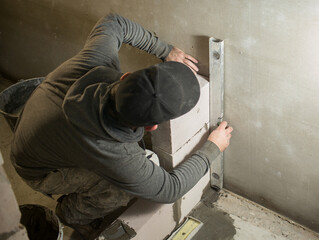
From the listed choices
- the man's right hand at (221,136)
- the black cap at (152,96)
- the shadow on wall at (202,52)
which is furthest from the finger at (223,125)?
the black cap at (152,96)

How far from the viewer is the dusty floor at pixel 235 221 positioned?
6.49ft

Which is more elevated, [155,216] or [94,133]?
[94,133]

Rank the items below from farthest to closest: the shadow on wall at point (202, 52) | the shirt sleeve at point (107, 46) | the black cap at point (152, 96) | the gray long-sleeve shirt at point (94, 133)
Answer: the shadow on wall at point (202, 52), the shirt sleeve at point (107, 46), the gray long-sleeve shirt at point (94, 133), the black cap at point (152, 96)

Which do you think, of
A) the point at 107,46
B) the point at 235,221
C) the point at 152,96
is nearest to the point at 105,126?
the point at 152,96

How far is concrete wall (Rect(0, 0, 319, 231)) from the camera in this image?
4.59 ft

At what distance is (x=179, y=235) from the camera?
201cm

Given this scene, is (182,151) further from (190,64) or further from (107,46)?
(107,46)

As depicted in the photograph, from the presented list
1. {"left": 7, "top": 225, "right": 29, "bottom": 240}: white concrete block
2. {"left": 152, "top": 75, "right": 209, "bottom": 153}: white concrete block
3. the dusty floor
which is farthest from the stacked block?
{"left": 7, "top": 225, "right": 29, "bottom": 240}: white concrete block

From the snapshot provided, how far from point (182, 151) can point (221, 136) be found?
0.78 ft

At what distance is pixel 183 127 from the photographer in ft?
5.83

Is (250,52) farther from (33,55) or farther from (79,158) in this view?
(33,55)

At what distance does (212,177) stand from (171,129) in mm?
673

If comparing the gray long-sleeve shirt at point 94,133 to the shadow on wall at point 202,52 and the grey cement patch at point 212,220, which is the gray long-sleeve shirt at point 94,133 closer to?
the shadow on wall at point 202,52

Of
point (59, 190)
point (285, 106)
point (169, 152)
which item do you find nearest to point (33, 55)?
point (59, 190)
